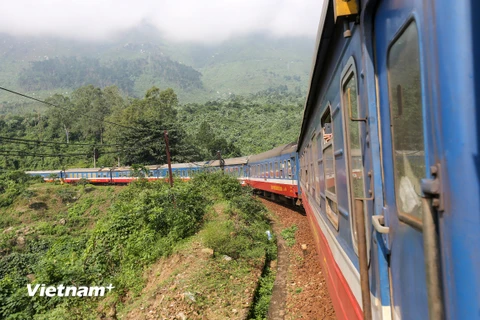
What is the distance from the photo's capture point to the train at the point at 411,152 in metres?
1.05

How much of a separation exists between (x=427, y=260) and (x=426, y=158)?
13.8 inches

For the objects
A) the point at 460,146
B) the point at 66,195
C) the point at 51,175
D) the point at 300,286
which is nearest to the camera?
the point at 460,146

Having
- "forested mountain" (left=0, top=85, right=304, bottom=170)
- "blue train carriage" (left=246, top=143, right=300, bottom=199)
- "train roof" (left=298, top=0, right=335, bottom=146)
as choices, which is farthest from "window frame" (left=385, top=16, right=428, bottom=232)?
"forested mountain" (left=0, top=85, right=304, bottom=170)

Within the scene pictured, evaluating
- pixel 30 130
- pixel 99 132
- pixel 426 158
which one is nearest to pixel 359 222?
pixel 426 158

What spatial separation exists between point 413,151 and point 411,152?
0.03 metres

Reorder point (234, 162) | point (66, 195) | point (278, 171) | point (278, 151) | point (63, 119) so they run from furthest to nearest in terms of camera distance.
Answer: point (63, 119) < point (66, 195) < point (234, 162) < point (278, 151) < point (278, 171)

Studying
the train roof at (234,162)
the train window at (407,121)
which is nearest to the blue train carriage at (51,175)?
the train roof at (234,162)

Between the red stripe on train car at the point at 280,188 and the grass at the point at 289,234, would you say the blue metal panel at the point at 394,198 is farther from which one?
the red stripe on train car at the point at 280,188

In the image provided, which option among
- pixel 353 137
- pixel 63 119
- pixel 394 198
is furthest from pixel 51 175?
pixel 394 198

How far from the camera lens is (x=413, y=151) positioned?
4.86ft

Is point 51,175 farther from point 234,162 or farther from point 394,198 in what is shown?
point 394,198

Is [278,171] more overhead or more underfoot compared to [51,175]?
more underfoot

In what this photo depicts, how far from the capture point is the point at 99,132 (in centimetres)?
7644

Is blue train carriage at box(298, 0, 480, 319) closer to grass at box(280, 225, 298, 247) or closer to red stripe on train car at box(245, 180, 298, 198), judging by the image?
grass at box(280, 225, 298, 247)
